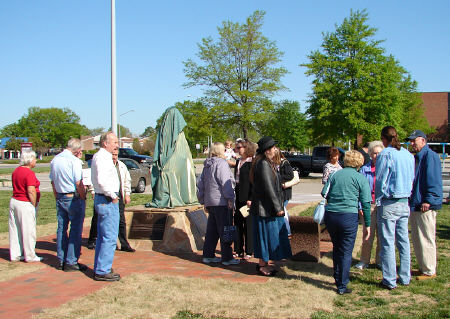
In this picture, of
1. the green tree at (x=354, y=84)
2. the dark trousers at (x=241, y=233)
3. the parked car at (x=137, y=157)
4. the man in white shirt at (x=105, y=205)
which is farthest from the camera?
the parked car at (x=137, y=157)

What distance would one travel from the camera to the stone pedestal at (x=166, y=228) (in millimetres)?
7426

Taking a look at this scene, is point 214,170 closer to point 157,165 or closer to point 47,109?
point 157,165

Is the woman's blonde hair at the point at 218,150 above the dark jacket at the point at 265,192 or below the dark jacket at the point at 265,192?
above

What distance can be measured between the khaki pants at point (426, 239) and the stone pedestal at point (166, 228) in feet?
11.4

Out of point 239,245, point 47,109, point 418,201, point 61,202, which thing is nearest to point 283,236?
point 239,245

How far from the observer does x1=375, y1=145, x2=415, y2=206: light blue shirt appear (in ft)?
17.3

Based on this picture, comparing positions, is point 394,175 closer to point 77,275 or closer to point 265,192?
point 265,192

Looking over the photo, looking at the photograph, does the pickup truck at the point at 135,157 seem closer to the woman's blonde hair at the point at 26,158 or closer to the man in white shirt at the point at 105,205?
the woman's blonde hair at the point at 26,158

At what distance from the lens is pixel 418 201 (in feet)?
18.5

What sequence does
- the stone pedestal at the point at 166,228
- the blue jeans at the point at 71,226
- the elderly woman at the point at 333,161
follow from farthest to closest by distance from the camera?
the stone pedestal at the point at 166,228 → the elderly woman at the point at 333,161 → the blue jeans at the point at 71,226

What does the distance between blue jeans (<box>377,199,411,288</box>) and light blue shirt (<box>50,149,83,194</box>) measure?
408 cm

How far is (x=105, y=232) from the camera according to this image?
5598 mm

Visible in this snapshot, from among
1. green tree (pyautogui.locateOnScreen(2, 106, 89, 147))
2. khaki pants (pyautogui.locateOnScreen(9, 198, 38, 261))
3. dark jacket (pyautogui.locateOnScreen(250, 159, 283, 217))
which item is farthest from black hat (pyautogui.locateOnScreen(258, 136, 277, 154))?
green tree (pyautogui.locateOnScreen(2, 106, 89, 147))

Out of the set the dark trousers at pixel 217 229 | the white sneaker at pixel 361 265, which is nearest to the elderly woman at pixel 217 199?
the dark trousers at pixel 217 229
